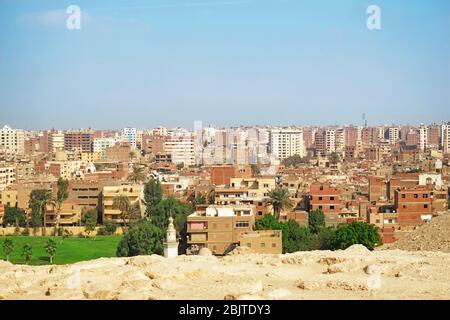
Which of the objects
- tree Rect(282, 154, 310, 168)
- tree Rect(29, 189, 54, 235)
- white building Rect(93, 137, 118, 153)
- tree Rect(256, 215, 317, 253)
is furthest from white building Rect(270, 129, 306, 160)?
tree Rect(256, 215, 317, 253)

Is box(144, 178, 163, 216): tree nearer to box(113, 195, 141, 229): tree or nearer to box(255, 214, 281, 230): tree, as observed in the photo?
box(113, 195, 141, 229): tree

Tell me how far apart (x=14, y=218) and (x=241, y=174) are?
4673 mm

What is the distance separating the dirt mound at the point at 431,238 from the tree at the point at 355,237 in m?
2.30

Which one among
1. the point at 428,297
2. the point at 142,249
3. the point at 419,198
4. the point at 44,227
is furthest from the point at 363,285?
the point at 44,227

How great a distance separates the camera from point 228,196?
43.5 ft

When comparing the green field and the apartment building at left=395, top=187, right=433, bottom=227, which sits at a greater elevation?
the apartment building at left=395, top=187, right=433, bottom=227

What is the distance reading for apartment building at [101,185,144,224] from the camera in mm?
13945

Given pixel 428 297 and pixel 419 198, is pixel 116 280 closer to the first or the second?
pixel 428 297

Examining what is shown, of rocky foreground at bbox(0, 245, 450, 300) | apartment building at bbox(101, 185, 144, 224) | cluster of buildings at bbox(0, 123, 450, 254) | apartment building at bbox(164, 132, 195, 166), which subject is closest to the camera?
rocky foreground at bbox(0, 245, 450, 300)

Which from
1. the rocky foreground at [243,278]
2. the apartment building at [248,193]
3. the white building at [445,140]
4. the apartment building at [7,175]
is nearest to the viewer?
the rocky foreground at [243,278]

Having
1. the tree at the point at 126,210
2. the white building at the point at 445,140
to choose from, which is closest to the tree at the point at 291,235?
the tree at the point at 126,210

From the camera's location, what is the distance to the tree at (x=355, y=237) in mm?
8500

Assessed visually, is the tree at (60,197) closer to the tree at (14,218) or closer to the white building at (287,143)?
the tree at (14,218)

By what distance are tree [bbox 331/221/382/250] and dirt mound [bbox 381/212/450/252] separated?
2.30 metres
